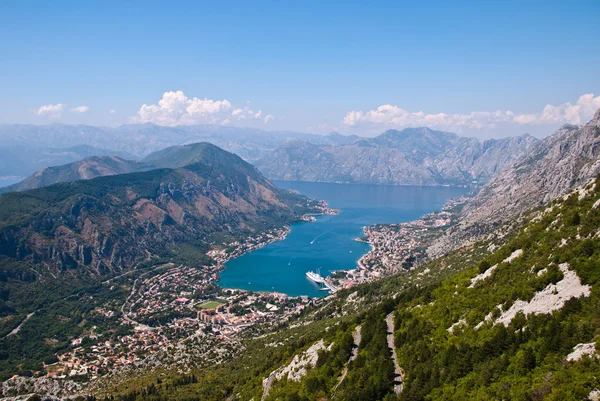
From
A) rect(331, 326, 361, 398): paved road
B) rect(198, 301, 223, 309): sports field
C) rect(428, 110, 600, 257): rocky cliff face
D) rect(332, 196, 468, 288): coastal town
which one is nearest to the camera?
rect(331, 326, 361, 398): paved road

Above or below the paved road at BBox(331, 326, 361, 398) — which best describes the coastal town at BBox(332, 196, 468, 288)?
below

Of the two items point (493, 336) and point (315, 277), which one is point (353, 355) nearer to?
point (493, 336)

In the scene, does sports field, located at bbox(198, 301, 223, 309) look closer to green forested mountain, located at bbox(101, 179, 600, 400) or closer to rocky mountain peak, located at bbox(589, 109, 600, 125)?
green forested mountain, located at bbox(101, 179, 600, 400)

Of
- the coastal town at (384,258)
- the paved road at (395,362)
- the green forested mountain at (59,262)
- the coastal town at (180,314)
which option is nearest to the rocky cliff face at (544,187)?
the coastal town at (384,258)

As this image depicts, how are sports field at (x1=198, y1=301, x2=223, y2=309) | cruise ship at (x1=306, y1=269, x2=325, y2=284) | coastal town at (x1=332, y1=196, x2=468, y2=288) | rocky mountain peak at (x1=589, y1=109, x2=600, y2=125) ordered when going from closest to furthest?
sports field at (x1=198, y1=301, x2=223, y2=309)
coastal town at (x1=332, y1=196, x2=468, y2=288)
cruise ship at (x1=306, y1=269, x2=325, y2=284)
rocky mountain peak at (x1=589, y1=109, x2=600, y2=125)

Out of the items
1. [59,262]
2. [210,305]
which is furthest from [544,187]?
[59,262]

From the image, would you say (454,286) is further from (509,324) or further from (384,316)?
(509,324)

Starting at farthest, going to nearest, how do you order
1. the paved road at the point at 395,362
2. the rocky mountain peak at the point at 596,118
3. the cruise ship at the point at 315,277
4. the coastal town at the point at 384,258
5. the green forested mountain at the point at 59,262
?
1. the rocky mountain peak at the point at 596,118
2. the cruise ship at the point at 315,277
3. the coastal town at the point at 384,258
4. the green forested mountain at the point at 59,262
5. the paved road at the point at 395,362

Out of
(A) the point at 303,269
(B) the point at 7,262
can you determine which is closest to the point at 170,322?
(A) the point at 303,269

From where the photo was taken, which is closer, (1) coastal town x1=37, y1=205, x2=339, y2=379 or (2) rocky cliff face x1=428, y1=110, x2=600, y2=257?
(1) coastal town x1=37, y1=205, x2=339, y2=379

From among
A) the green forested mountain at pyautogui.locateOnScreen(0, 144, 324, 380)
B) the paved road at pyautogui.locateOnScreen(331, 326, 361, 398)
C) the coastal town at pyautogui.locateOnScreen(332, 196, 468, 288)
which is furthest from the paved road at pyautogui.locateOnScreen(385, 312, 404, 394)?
A: the coastal town at pyautogui.locateOnScreen(332, 196, 468, 288)

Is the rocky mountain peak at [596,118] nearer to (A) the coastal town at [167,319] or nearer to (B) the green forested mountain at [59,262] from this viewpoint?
(A) the coastal town at [167,319]
